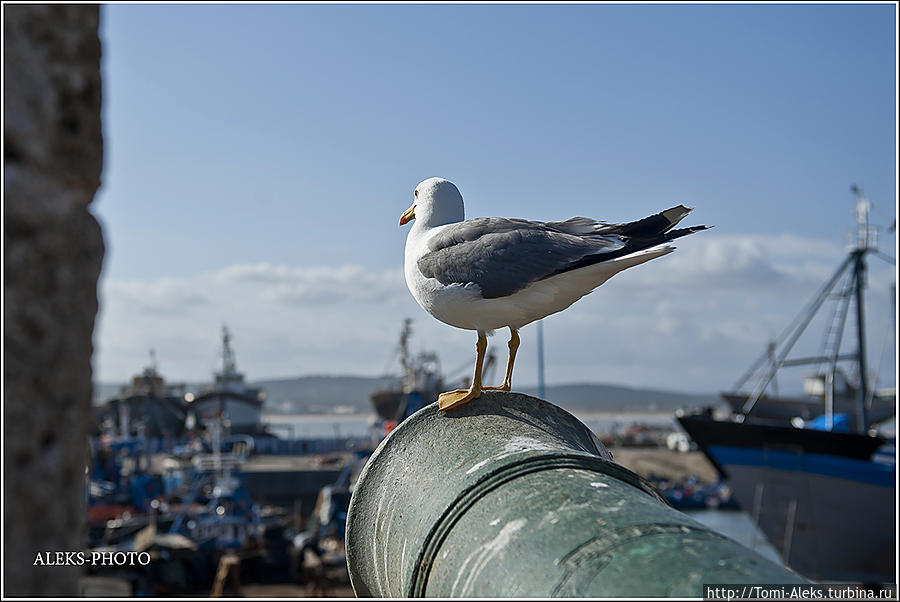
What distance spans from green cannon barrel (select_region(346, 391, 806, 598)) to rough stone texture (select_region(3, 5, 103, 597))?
1106 millimetres

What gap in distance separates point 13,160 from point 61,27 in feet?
0.80

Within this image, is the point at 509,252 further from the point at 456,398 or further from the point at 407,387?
the point at 407,387

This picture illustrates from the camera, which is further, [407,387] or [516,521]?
[407,387]

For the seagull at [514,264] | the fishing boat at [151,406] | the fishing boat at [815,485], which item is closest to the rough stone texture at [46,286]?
the seagull at [514,264]

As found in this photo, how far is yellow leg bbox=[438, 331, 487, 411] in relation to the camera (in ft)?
11.8

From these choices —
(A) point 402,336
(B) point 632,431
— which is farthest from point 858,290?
(B) point 632,431

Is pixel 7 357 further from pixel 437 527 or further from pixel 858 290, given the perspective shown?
pixel 858 290

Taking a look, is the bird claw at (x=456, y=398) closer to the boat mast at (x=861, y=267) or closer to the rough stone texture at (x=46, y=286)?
the rough stone texture at (x=46, y=286)

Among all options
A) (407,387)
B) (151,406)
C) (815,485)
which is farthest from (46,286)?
(151,406)

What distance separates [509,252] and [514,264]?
6cm

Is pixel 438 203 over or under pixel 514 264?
over

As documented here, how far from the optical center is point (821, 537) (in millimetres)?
20469

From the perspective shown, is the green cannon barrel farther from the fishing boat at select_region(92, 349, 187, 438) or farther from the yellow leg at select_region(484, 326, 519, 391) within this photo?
the fishing boat at select_region(92, 349, 187, 438)

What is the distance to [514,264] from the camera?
3.97 m
